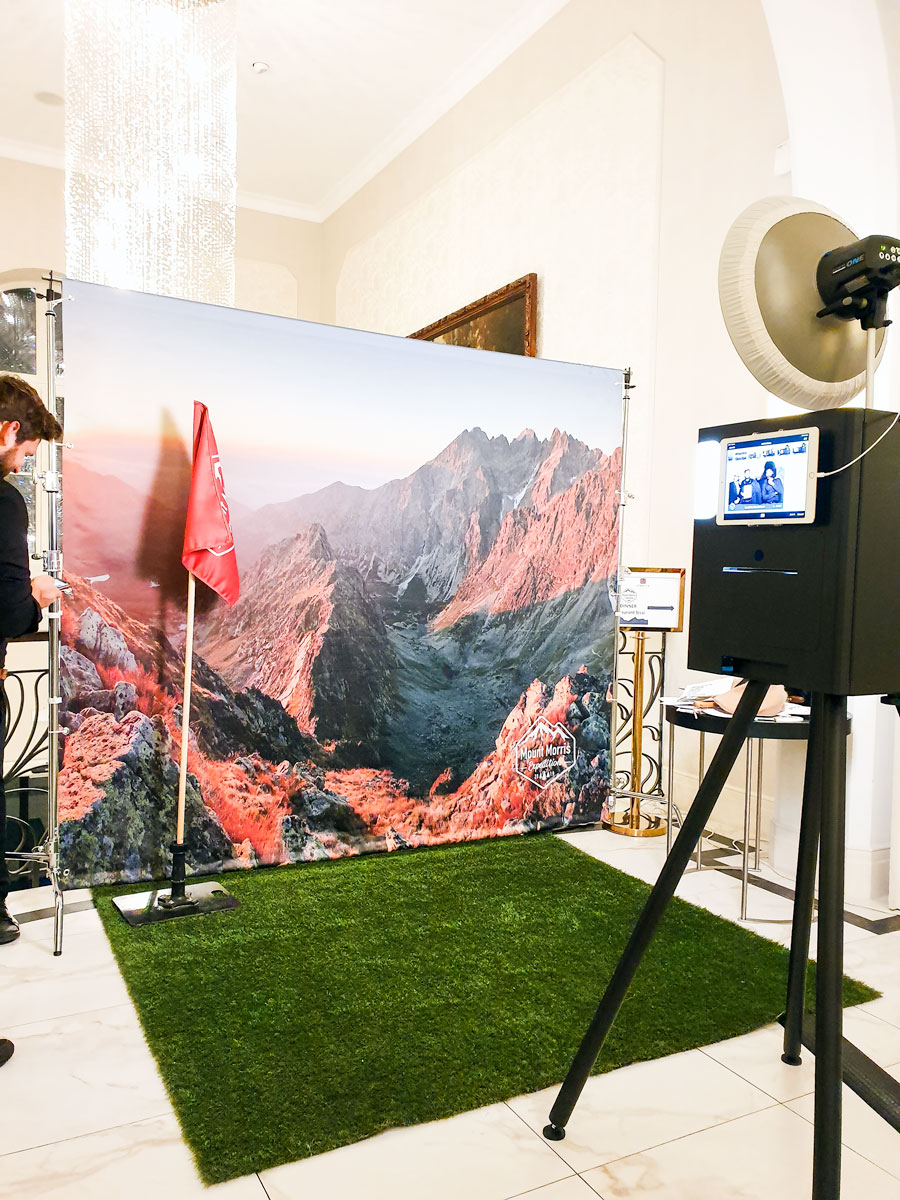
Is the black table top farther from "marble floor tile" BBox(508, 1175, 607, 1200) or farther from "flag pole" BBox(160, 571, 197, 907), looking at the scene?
"flag pole" BBox(160, 571, 197, 907)

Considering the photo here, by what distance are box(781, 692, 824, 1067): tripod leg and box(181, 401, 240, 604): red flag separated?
6.22 feet

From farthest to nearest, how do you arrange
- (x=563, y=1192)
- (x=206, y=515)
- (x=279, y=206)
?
(x=279, y=206), (x=206, y=515), (x=563, y=1192)

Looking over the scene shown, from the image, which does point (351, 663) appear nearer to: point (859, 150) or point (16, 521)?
point (16, 521)

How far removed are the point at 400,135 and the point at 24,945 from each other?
582 centimetres

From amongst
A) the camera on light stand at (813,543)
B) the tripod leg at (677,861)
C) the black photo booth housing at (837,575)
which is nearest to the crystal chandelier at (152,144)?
the camera on light stand at (813,543)

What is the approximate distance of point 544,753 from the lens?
3762mm

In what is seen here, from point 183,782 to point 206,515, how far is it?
84 centimetres

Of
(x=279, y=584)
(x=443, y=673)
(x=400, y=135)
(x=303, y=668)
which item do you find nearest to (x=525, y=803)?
(x=443, y=673)

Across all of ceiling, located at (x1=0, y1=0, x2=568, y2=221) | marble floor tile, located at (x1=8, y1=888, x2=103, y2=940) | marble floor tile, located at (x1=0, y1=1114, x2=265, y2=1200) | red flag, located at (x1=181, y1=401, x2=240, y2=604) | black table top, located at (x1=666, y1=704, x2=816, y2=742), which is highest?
ceiling, located at (x1=0, y1=0, x2=568, y2=221)

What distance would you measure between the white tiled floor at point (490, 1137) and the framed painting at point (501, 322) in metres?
3.52

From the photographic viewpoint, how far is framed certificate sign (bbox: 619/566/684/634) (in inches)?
147

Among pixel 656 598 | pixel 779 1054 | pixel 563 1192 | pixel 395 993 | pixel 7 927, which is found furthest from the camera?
pixel 656 598

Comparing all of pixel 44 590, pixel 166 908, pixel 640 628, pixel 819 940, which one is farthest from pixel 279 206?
pixel 819 940

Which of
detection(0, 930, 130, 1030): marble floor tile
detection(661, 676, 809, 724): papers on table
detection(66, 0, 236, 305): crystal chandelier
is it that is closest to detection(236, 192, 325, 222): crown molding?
detection(66, 0, 236, 305): crystal chandelier
